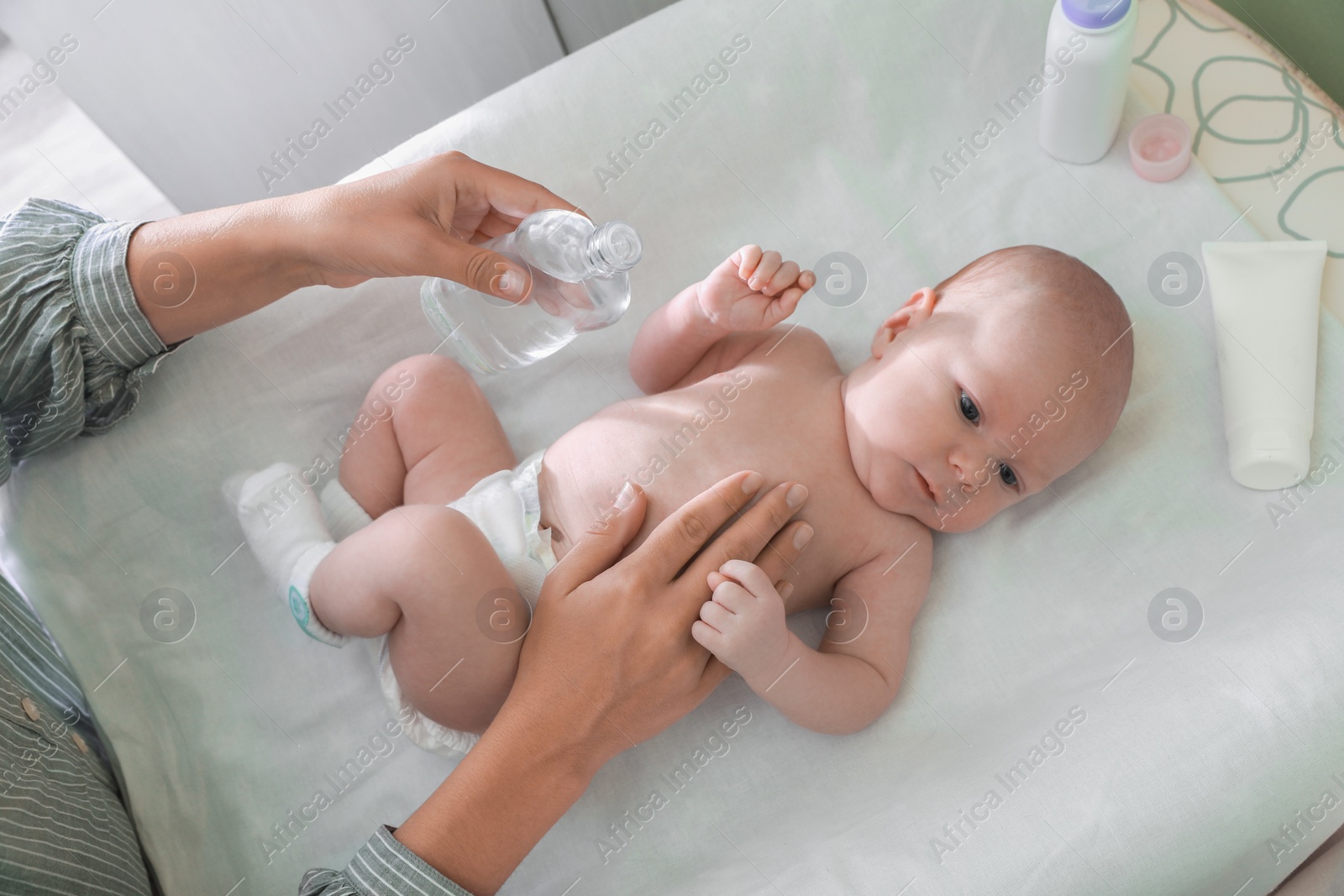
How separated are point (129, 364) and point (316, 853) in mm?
727

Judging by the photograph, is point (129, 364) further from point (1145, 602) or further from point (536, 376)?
point (1145, 602)

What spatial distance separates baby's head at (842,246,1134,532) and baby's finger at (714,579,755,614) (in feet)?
0.98

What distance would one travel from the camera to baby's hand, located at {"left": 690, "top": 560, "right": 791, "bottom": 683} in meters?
1.22

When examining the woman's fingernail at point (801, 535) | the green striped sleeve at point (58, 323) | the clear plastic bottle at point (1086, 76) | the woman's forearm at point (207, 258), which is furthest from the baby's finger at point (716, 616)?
the clear plastic bottle at point (1086, 76)

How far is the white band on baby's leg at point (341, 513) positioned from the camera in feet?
4.86

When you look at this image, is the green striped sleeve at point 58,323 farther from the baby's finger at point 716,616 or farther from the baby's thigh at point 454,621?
the baby's finger at point 716,616

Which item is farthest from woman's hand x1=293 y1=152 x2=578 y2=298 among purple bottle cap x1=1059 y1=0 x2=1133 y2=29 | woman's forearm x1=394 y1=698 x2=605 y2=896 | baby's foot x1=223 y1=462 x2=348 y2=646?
purple bottle cap x1=1059 y1=0 x2=1133 y2=29

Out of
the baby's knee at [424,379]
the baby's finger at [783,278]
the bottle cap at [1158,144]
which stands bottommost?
the bottle cap at [1158,144]

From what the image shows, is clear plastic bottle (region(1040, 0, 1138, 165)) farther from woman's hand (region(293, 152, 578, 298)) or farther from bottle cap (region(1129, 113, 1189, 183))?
woman's hand (region(293, 152, 578, 298))

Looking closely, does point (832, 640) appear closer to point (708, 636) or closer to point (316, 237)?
point (708, 636)

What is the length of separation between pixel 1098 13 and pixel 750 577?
37.5 inches

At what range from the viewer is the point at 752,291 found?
4.61ft

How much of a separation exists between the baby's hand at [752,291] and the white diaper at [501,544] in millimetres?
360

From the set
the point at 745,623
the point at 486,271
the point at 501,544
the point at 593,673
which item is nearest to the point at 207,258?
the point at 486,271
